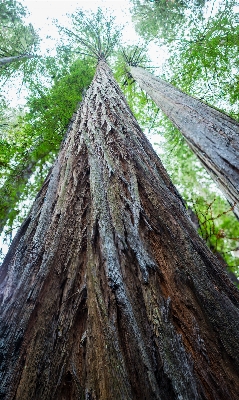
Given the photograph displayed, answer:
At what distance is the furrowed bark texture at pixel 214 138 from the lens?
2.13 meters

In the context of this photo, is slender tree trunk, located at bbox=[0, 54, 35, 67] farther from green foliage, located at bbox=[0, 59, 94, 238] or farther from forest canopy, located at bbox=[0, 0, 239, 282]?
green foliage, located at bbox=[0, 59, 94, 238]

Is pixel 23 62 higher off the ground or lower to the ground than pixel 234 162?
higher

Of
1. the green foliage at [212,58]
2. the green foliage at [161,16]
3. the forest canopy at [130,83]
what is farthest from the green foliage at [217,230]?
the green foliage at [161,16]

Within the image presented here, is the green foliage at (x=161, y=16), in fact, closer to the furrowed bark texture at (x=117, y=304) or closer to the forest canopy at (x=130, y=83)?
the forest canopy at (x=130, y=83)

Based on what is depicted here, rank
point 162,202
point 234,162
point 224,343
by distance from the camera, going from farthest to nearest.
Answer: point 234,162, point 162,202, point 224,343

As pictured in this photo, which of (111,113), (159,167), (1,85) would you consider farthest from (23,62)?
(159,167)

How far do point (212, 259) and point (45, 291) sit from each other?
815mm

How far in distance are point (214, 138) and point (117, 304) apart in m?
2.02

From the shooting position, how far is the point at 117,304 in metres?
0.90

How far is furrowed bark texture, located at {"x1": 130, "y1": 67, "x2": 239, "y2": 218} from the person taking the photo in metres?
2.13

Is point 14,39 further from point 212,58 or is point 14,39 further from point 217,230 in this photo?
point 217,230

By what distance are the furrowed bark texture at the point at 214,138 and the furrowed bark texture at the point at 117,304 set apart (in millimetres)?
904

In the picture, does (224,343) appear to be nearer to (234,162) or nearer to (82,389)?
(82,389)

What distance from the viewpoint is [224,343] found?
0.88 meters
